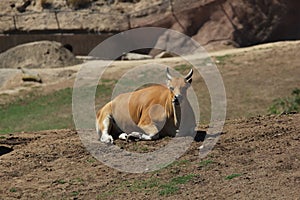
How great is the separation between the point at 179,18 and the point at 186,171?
25981 mm

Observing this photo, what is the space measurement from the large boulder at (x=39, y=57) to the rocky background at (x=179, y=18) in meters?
5.73

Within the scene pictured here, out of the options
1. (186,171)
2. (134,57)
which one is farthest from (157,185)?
(134,57)

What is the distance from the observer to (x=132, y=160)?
9.99 meters

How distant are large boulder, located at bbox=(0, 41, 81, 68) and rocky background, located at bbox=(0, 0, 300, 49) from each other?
18.8 feet

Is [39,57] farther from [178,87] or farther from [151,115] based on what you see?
[178,87]

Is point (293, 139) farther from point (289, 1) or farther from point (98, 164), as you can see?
point (289, 1)

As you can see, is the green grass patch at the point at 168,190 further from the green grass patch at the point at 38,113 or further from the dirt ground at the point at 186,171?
the green grass patch at the point at 38,113

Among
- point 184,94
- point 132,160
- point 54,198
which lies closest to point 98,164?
point 132,160

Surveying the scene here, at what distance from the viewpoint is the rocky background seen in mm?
33375

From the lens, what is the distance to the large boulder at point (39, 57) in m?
30.2

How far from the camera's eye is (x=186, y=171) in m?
9.14

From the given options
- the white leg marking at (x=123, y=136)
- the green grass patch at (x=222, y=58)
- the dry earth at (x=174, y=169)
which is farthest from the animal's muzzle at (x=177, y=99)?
the green grass patch at (x=222, y=58)

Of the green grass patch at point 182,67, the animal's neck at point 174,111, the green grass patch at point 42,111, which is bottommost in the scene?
the green grass patch at point 182,67

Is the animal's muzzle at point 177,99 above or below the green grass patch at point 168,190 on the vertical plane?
below
